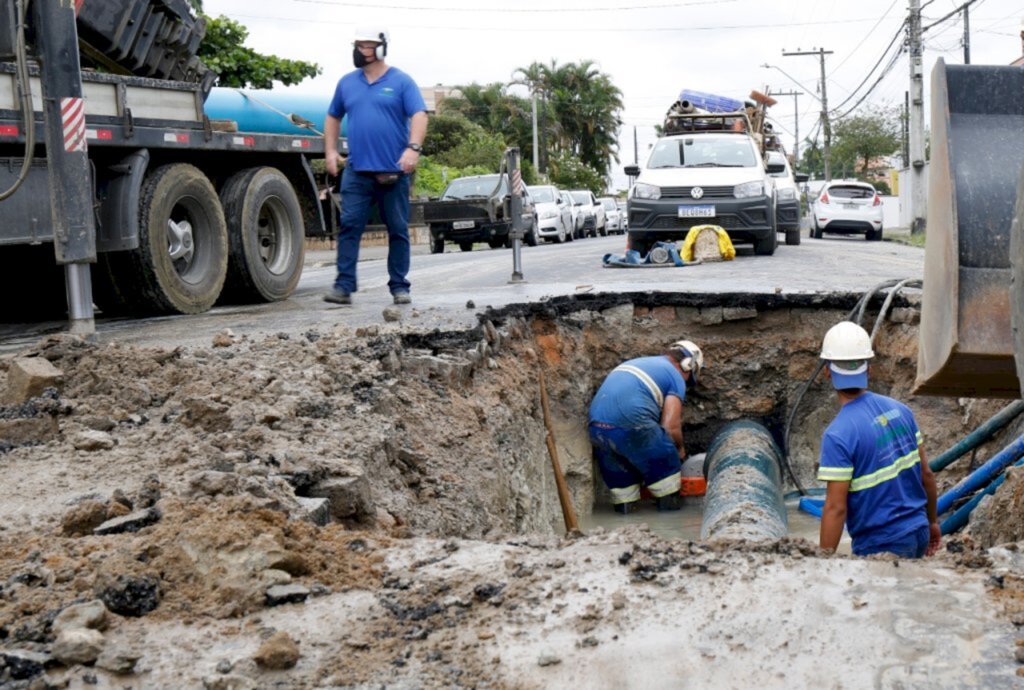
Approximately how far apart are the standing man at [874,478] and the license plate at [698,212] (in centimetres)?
985

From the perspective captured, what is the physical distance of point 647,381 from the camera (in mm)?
9094

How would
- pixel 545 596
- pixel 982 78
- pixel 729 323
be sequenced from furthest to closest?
pixel 729 323
pixel 982 78
pixel 545 596

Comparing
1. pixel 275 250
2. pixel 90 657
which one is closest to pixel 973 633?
pixel 90 657

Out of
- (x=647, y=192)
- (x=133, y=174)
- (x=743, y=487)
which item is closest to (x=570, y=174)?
(x=647, y=192)

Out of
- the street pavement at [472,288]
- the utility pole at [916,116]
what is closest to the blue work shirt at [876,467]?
the street pavement at [472,288]

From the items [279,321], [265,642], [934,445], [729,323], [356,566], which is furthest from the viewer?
[729,323]

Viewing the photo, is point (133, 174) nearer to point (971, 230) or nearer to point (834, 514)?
point (834, 514)

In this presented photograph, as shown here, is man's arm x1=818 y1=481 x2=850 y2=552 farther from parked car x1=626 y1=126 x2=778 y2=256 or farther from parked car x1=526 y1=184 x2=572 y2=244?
parked car x1=526 y1=184 x2=572 y2=244

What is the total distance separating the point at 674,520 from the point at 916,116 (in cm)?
2144

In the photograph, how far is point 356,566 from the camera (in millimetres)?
3432

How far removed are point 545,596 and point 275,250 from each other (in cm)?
780

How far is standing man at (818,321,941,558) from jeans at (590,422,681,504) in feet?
13.5

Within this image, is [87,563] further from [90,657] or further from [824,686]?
[824,686]

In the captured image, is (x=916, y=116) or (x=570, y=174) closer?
(x=916, y=116)
